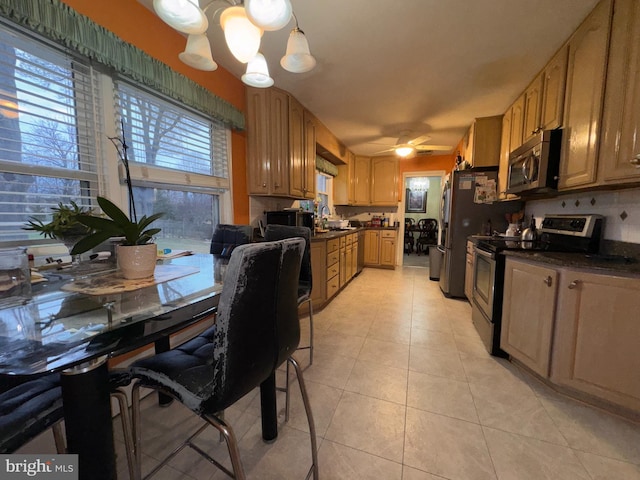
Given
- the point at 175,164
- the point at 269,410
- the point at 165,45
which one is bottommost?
the point at 269,410

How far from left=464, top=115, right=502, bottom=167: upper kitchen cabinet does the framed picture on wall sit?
439cm

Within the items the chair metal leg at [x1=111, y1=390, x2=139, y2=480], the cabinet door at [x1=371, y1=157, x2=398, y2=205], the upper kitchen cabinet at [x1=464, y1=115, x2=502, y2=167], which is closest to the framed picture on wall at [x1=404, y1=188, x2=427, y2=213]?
the cabinet door at [x1=371, y1=157, x2=398, y2=205]

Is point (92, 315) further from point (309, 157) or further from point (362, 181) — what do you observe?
point (362, 181)

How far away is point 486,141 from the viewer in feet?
10.5

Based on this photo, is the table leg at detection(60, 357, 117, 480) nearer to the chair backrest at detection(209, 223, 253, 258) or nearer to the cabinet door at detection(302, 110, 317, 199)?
the chair backrest at detection(209, 223, 253, 258)

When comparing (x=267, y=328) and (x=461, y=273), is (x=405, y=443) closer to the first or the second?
(x=267, y=328)

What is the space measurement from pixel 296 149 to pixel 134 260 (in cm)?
227

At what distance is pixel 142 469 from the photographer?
1110 mm

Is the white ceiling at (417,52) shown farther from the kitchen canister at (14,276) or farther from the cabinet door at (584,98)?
the kitchen canister at (14,276)

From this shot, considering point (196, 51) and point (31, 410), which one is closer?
point (31, 410)

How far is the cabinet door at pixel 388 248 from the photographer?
5066 millimetres

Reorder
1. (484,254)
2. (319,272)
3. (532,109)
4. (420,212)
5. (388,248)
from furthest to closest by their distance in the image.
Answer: (420,212)
(388,248)
(319,272)
(532,109)
(484,254)

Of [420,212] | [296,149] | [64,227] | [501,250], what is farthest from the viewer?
[420,212]

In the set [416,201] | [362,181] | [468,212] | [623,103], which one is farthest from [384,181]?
[623,103]
